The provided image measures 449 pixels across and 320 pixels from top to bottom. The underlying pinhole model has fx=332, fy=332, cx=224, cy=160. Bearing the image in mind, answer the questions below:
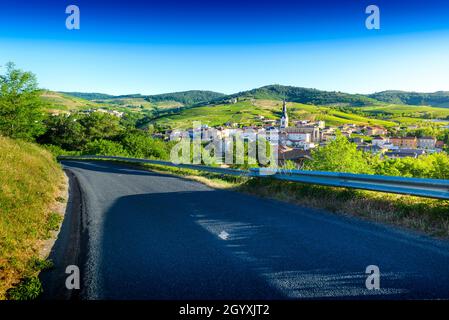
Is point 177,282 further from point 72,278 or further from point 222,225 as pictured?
point 222,225

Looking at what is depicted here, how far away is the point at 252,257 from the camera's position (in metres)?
4.75

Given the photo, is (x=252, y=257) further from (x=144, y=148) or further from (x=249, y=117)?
(x=249, y=117)

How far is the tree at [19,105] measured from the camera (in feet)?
113

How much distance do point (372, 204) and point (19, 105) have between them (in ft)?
125

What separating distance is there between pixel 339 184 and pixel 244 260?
495cm

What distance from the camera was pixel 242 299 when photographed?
3.49 meters

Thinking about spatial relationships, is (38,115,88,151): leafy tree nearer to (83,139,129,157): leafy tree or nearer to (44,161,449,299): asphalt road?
(83,139,129,157): leafy tree

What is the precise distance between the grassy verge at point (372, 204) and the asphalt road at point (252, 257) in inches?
16.1

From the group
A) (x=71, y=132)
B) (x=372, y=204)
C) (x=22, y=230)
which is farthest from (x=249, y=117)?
→ (x=22, y=230)

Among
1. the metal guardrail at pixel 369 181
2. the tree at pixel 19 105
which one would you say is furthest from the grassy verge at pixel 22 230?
the tree at pixel 19 105

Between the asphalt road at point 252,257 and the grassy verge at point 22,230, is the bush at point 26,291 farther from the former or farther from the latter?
the asphalt road at point 252,257

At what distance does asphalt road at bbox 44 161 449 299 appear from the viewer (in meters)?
3.68

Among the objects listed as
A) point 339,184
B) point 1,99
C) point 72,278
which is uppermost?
point 1,99
